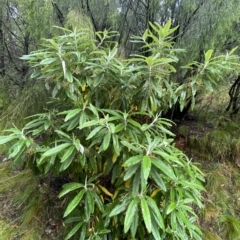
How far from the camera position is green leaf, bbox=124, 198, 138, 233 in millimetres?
1305

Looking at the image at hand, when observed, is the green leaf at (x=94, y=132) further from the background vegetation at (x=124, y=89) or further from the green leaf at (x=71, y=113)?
the green leaf at (x=71, y=113)

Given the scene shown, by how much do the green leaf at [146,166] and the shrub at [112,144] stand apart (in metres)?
0.02

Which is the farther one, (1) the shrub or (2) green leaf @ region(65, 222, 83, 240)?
(2) green leaf @ region(65, 222, 83, 240)

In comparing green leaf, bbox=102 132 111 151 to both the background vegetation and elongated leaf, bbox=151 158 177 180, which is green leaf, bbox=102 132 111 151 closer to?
the background vegetation

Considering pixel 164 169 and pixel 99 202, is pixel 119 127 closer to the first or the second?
pixel 164 169

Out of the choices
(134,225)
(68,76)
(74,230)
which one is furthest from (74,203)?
(68,76)

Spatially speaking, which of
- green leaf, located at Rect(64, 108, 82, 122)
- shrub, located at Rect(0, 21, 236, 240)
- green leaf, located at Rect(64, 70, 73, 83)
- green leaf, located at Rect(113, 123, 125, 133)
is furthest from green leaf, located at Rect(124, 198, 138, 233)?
green leaf, located at Rect(64, 70, 73, 83)

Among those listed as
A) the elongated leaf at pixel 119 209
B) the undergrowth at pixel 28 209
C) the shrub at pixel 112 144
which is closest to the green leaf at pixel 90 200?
the shrub at pixel 112 144

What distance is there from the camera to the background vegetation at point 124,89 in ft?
5.33

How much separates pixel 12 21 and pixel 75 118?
2.87 meters

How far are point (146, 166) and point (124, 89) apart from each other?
0.65m

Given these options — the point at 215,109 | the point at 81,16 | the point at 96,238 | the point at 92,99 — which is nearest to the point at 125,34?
the point at 81,16

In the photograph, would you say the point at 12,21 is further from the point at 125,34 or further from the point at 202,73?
the point at 202,73

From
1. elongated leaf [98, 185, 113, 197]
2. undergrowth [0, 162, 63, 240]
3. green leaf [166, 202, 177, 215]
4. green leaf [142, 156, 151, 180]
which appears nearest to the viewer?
green leaf [142, 156, 151, 180]
